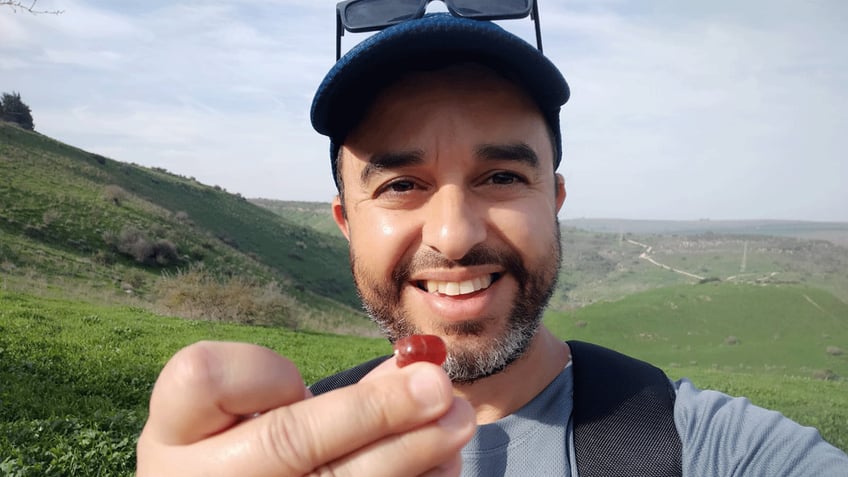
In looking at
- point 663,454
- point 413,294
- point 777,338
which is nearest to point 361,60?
point 413,294

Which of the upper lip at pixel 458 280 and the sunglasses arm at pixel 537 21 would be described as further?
the sunglasses arm at pixel 537 21

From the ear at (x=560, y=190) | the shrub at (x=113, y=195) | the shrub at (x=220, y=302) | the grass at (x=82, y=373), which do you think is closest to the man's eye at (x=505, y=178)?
the ear at (x=560, y=190)

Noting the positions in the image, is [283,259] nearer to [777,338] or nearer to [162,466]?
[777,338]

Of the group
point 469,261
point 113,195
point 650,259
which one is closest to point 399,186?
point 469,261

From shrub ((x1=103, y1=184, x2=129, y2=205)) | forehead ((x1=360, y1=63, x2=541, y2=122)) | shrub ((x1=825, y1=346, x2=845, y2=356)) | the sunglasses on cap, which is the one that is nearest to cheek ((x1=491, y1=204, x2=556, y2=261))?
forehead ((x1=360, y1=63, x2=541, y2=122))

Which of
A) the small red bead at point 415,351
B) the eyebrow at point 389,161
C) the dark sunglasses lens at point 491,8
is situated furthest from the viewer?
the dark sunglasses lens at point 491,8

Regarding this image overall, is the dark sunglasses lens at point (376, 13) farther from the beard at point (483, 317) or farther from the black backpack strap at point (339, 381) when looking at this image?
the black backpack strap at point (339, 381)

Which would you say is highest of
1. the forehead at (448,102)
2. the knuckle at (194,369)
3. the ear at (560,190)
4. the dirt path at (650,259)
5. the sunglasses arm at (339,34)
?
the sunglasses arm at (339,34)

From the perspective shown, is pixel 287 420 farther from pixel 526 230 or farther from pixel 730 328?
pixel 730 328
